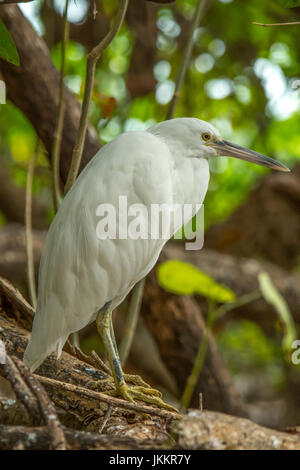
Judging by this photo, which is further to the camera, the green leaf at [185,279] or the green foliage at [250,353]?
the green foliage at [250,353]

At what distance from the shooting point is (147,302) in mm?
2820

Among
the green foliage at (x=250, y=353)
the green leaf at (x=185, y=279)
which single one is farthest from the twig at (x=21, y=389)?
the green foliage at (x=250, y=353)

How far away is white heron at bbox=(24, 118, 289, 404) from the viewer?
5.31 feet

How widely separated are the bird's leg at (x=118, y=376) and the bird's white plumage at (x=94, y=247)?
0.08m

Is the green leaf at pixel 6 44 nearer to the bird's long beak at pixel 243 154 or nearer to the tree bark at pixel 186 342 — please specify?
the bird's long beak at pixel 243 154

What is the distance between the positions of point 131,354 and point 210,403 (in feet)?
3.42

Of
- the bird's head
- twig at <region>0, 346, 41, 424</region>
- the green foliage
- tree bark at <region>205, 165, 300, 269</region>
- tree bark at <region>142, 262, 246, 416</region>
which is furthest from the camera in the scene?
the green foliage

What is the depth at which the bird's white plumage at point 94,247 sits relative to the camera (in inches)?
63.6

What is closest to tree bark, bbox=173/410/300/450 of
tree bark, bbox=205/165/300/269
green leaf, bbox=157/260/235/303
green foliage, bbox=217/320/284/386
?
green leaf, bbox=157/260/235/303

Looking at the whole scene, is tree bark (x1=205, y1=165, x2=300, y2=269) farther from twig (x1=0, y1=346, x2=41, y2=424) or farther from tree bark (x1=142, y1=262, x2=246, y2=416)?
twig (x1=0, y1=346, x2=41, y2=424)

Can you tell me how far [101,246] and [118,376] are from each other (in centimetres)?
38

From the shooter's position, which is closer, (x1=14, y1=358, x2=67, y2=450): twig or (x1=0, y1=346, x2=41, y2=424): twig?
(x1=14, y1=358, x2=67, y2=450): twig

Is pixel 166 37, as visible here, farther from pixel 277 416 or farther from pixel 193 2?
pixel 277 416

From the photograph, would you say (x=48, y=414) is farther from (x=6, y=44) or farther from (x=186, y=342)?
(x=186, y=342)
